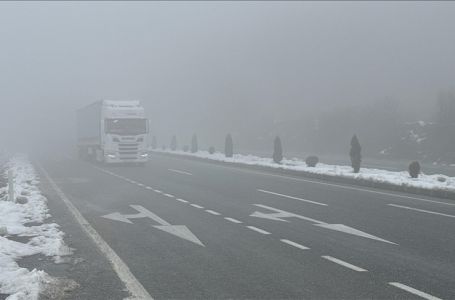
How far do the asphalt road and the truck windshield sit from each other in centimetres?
1310

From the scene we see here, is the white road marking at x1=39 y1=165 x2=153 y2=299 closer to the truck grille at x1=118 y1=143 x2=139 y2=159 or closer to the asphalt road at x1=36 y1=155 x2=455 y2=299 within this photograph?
the asphalt road at x1=36 y1=155 x2=455 y2=299

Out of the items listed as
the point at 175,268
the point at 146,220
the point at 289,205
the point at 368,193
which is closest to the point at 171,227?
the point at 146,220

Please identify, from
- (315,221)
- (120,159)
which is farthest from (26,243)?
(120,159)

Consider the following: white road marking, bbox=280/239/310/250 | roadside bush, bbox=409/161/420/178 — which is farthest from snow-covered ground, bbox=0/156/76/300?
roadside bush, bbox=409/161/420/178

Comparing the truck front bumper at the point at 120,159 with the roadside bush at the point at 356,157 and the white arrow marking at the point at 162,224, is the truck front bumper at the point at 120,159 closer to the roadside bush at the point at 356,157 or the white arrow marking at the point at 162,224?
the roadside bush at the point at 356,157

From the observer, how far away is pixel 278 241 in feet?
29.2

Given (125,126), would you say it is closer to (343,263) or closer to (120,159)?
(120,159)

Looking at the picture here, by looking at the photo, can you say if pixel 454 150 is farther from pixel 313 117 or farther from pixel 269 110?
pixel 269 110

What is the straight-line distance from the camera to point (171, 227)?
10484 mm

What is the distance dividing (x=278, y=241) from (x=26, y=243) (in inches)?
169

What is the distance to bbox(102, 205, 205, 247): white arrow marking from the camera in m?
9.39

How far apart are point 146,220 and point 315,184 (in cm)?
963

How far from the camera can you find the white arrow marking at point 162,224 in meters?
9.39

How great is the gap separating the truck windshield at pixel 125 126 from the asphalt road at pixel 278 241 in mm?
13098
